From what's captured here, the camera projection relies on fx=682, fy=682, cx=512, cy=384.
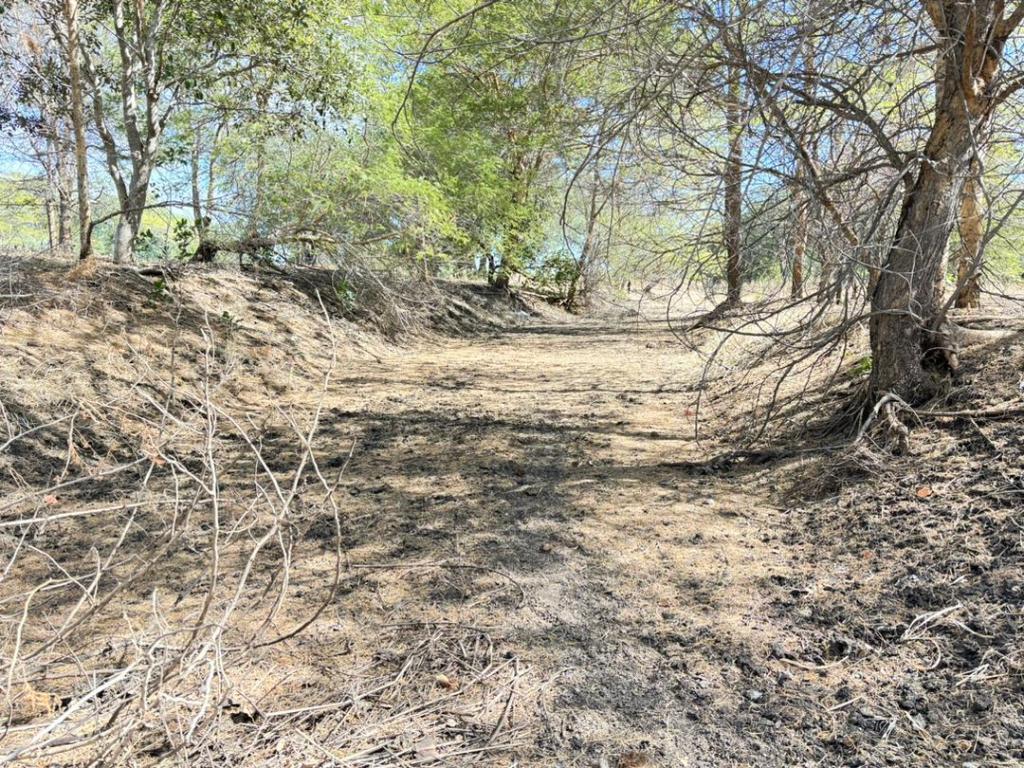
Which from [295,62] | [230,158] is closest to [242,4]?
[295,62]

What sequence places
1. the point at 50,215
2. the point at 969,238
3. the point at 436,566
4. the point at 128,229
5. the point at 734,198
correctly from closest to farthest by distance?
the point at 436,566, the point at 734,198, the point at 969,238, the point at 128,229, the point at 50,215

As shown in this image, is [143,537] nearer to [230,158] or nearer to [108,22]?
[108,22]

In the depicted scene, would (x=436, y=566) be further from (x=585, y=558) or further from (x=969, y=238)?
(x=969, y=238)

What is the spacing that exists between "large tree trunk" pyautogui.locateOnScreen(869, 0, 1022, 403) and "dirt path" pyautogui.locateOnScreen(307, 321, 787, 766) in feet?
4.38

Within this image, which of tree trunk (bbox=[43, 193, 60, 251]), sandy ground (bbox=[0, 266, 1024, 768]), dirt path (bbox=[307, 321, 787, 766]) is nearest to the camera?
sandy ground (bbox=[0, 266, 1024, 768])

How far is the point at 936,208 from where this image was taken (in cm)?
401

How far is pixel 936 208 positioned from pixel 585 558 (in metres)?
2.93

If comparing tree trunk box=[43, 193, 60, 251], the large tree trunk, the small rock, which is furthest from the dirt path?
tree trunk box=[43, 193, 60, 251]

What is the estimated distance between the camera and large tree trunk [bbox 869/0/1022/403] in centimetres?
369

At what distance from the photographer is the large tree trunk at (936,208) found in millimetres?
3688

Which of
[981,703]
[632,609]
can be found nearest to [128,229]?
[632,609]

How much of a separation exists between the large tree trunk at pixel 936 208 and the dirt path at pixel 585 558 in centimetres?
134

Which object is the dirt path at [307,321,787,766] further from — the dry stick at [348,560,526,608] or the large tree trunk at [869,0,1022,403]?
the large tree trunk at [869,0,1022,403]

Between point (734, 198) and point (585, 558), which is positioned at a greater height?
point (734, 198)
